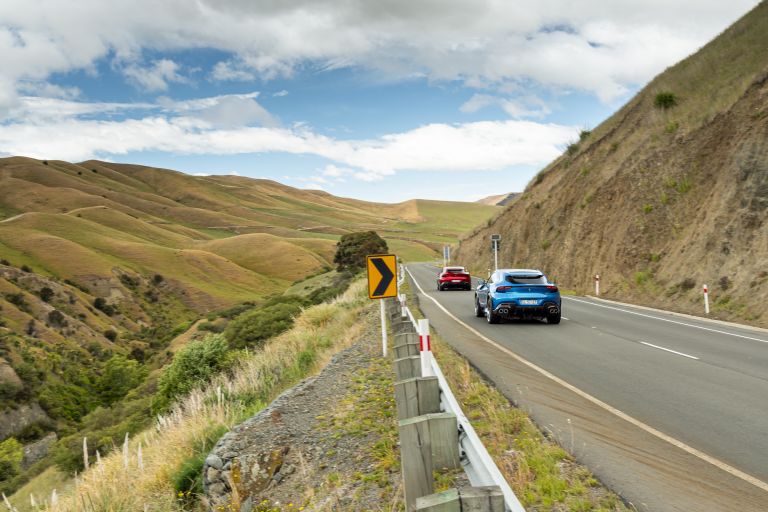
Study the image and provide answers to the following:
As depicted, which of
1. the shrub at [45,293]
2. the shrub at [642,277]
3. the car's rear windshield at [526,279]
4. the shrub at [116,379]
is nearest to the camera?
the car's rear windshield at [526,279]

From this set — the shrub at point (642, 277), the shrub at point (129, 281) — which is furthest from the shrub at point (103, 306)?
the shrub at point (642, 277)

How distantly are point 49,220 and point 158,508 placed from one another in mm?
143530

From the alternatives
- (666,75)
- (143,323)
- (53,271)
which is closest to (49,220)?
(53,271)

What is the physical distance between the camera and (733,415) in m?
6.41

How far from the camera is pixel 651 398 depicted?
7316 mm

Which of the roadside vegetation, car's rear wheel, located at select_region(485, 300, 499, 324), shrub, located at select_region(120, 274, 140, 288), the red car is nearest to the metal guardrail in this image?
the roadside vegetation

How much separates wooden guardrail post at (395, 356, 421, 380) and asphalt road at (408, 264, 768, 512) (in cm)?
149

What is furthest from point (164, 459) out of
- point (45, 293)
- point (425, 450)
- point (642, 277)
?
point (45, 293)

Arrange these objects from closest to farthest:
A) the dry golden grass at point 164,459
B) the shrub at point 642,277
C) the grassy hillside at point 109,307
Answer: the dry golden grass at point 164,459
the shrub at point 642,277
the grassy hillside at point 109,307

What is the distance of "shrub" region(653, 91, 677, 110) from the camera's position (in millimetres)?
29516

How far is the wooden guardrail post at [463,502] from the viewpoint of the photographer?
8.02ft

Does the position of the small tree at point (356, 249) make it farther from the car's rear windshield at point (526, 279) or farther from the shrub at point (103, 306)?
the car's rear windshield at point (526, 279)

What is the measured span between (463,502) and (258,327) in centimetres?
2245

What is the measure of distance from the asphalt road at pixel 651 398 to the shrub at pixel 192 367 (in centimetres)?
726
